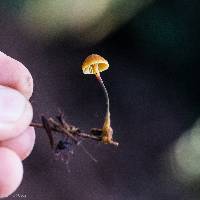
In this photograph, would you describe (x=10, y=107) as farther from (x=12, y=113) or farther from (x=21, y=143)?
(x=21, y=143)

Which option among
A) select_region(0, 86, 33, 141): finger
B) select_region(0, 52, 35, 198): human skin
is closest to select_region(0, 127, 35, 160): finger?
select_region(0, 52, 35, 198): human skin

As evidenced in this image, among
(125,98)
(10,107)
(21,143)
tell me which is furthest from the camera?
(125,98)

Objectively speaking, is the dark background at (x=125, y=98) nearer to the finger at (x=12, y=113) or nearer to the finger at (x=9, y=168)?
the finger at (x=9, y=168)

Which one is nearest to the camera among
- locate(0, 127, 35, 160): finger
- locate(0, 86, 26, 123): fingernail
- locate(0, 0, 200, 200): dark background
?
locate(0, 86, 26, 123): fingernail

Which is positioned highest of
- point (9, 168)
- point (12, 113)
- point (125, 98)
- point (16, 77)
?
point (125, 98)

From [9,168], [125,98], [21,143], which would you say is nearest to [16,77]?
[21,143]

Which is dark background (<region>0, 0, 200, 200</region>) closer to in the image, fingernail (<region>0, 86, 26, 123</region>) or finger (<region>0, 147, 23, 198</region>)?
finger (<region>0, 147, 23, 198</region>)

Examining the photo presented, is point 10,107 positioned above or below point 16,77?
below
